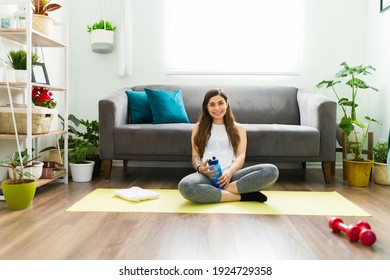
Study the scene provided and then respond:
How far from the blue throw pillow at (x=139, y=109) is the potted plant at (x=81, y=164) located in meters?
0.46

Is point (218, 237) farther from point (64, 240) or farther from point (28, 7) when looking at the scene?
point (28, 7)

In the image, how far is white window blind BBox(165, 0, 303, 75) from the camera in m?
3.82

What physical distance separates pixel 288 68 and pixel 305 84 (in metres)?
0.24

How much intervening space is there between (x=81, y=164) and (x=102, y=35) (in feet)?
4.48

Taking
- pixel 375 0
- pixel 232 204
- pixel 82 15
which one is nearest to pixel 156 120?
pixel 232 204

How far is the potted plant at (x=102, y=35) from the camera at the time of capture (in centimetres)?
363

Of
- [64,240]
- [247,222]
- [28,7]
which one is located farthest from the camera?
[28,7]

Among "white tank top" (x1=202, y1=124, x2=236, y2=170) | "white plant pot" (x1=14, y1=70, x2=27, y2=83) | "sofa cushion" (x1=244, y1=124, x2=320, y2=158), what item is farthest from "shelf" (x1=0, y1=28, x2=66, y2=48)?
"sofa cushion" (x1=244, y1=124, x2=320, y2=158)

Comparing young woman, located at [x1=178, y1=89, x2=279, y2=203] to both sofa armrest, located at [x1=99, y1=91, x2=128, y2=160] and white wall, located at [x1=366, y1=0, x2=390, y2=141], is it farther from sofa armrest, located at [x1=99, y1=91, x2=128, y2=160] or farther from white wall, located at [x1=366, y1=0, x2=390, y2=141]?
white wall, located at [x1=366, y1=0, x2=390, y2=141]

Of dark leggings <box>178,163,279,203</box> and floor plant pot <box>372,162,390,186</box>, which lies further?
floor plant pot <box>372,162,390,186</box>

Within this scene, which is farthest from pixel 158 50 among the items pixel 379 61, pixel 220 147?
pixel 379 61

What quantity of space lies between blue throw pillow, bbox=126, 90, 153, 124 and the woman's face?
1.04 m

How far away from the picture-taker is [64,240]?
159cm

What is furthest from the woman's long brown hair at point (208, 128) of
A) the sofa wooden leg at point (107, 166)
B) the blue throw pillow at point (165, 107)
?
the sofa wooden leg at point (107, 166)
